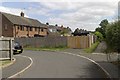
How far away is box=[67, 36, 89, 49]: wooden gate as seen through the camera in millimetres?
41938

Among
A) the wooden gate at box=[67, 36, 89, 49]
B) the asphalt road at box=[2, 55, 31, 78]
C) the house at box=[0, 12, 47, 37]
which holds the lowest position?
the asphalt road at box=[2, 55, 31, 78]

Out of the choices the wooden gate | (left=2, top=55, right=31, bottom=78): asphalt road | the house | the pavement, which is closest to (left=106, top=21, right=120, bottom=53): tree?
the pavement

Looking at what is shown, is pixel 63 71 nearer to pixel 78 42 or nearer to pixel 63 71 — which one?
pixel 63 71

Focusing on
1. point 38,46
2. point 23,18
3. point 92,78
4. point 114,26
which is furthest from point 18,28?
point 92,78

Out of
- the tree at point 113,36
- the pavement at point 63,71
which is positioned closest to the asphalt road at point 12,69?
the pavement at point 63,71

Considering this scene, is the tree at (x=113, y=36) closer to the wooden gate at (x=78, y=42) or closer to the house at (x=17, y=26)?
the wooden gate at (x=78, y=42)

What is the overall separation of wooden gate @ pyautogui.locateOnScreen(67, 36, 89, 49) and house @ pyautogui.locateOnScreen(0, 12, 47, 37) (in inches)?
779

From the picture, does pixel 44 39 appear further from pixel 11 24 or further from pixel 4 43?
pixel 4 43

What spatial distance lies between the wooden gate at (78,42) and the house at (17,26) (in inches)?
779

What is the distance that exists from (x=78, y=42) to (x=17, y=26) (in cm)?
2273

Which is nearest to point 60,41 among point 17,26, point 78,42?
point 78,42

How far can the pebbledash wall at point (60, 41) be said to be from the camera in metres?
42.1

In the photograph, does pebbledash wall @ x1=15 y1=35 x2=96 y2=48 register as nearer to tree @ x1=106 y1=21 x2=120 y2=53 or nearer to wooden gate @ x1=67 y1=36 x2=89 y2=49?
wooden gate @ x1=67 y1=36 x2=89 y2=49

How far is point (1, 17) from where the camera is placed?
60.3 metres
